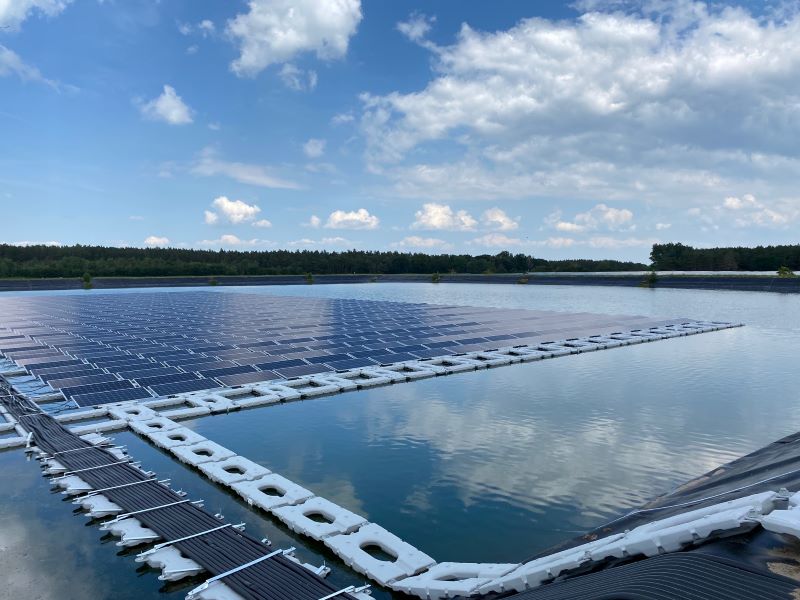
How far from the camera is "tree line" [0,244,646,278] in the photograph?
92.9 metres

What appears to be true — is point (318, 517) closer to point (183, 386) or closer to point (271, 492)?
point (271, 492)

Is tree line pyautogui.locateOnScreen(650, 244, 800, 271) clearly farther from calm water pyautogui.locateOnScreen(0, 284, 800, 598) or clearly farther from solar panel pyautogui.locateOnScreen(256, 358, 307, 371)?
solar panel pyautogui.locateOnScreen(256, 358, 307, 371)

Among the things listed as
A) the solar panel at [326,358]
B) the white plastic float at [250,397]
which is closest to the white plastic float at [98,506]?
the white plastic float at [250,397]

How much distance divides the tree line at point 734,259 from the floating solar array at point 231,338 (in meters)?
71.4

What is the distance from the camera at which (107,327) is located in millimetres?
31750

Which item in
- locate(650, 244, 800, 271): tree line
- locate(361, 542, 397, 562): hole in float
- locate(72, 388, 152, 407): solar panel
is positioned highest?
locate(650, 244, 800, 271): tree line

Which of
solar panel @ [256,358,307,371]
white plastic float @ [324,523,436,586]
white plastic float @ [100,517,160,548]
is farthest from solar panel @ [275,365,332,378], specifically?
white plastic float @ [324,523,436,586]

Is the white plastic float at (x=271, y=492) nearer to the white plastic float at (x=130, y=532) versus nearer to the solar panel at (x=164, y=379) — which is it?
the white plastic float at (x=130, y=532)

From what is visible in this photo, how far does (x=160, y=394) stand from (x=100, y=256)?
10973 cm

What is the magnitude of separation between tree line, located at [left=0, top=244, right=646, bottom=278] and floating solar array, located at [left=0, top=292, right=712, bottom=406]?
4819 centimetres

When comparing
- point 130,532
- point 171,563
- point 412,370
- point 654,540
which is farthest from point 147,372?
point 654,540

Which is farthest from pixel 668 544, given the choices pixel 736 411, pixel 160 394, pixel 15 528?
pixel 160 394

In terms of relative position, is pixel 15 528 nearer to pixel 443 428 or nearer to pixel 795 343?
pixel 443 428

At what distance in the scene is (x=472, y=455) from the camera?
12.1 m
